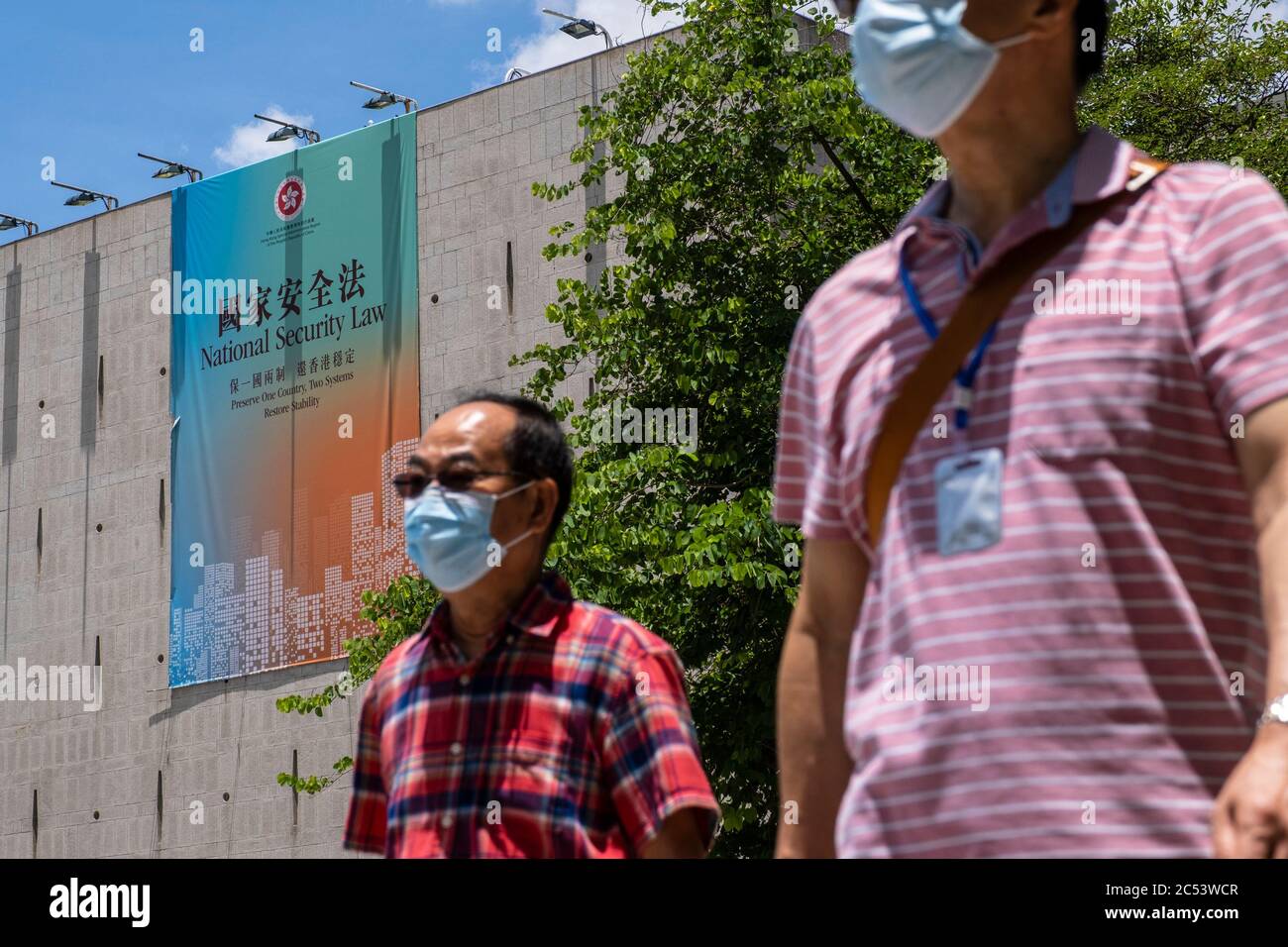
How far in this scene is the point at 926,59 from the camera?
2.70 m

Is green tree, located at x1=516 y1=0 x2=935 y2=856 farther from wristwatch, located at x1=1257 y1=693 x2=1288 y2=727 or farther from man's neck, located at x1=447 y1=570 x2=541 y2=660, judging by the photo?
wristwatch, located at x1=1257 y1=693 x2=1288 y2=727

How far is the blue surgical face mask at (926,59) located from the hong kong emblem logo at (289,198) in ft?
87.6

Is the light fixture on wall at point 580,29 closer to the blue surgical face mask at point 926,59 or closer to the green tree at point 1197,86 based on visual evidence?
the green tree at point 1197,86

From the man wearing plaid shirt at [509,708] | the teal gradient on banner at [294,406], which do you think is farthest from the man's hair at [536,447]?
the teal gradient on banner at [294,406]

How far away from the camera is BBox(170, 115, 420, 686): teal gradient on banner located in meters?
27.2

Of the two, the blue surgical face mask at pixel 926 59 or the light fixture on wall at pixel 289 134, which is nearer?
the blue surgical face mask at pixel 926 59

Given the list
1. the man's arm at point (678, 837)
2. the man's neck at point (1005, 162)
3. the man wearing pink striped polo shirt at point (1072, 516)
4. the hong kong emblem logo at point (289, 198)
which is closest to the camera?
the man wearing pink striped polo shirt at point (1072, 516)

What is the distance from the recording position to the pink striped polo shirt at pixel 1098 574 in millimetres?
2287

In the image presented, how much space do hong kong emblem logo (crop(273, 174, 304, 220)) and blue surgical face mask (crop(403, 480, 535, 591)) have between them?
25.2m

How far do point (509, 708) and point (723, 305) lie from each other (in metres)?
11.2

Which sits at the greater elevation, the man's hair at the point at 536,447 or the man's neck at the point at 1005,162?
the man's neck at the point at 1005,162

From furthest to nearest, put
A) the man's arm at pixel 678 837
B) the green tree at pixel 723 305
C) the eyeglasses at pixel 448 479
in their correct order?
1. the green tree at pixel 723 305
2. the eyeglasses at pixel 448 479
3. the man's arm at pixel 678 837
